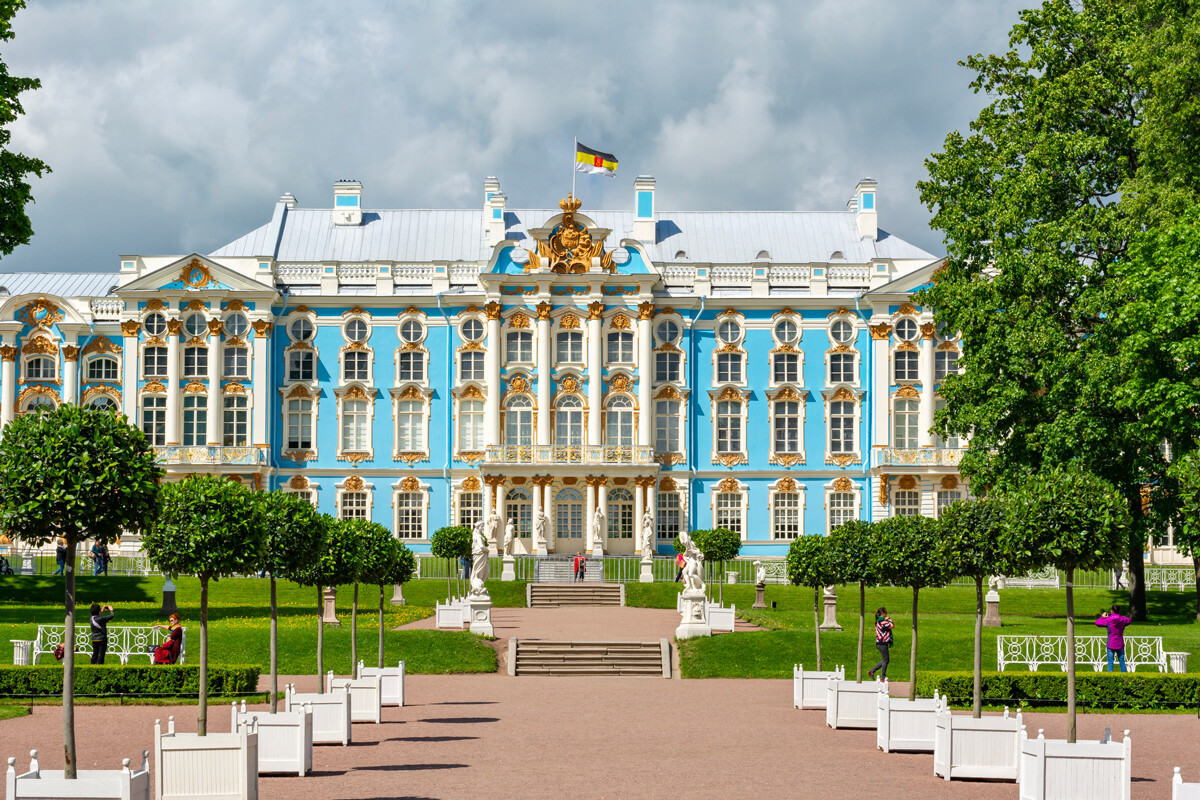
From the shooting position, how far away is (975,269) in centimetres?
3444

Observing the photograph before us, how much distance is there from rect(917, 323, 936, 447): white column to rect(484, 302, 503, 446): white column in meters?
17.2

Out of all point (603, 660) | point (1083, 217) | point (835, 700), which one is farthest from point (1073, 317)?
point (835, 700)

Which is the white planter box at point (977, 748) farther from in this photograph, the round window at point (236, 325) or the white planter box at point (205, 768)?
the round window at point (236, 325)

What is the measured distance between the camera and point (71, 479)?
12.0m

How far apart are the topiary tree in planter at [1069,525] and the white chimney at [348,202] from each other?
48.8 meters

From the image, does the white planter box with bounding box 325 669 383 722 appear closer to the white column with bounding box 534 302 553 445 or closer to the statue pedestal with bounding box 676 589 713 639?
the statue pedestal with bounding box 676 589 713 639

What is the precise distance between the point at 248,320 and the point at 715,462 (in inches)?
781

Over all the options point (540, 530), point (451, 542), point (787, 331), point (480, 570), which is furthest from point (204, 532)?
point (787, 331)

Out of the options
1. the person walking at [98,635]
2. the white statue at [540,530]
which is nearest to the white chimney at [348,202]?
the white statue at [540,530]

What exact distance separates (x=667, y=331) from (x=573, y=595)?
15691 millimetres

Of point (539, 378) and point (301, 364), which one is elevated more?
point (301, 364)

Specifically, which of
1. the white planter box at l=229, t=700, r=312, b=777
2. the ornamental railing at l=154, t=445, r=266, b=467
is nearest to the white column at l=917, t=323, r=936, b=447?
the ornamental railing at l=154, t=445, r=266, b=467

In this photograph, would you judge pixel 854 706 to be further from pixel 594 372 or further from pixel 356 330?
pixel 356 330

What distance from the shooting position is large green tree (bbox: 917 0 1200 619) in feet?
98.9
